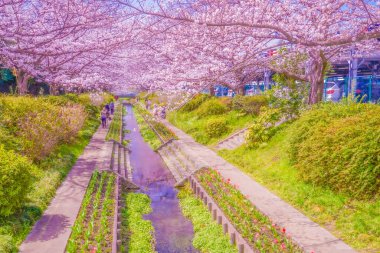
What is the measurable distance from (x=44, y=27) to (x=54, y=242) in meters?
6.18

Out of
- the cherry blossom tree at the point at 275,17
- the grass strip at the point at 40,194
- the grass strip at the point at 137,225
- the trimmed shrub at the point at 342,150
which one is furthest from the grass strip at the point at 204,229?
the cherry blossom tree at the point at 275,17

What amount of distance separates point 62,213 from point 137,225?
208cm

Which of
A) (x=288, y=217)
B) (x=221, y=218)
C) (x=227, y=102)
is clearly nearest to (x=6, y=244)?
(x=221, y=218)

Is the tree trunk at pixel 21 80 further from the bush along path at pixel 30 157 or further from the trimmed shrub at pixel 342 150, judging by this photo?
the trimmed shrub at pixel 342 150

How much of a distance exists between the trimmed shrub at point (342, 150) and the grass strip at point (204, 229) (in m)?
3.18

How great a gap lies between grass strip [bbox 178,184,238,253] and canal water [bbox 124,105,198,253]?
20 centimetres

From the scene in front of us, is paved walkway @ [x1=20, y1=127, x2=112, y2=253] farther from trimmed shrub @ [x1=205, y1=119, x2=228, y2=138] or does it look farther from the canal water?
trimmed shrub @ [x1=205, y1=119, x2=228, y2=138]

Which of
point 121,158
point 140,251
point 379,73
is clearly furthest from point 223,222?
point 379,73

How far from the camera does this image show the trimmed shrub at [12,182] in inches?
325

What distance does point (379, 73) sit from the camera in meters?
31.6

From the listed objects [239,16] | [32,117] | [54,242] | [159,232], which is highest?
[239,16]

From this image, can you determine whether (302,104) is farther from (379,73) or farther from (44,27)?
(379,73)

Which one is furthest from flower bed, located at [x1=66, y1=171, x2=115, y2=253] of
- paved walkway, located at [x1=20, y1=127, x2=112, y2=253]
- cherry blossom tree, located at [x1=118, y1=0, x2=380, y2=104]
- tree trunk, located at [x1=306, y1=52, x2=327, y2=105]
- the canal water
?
tree trunk, located at [x1=306, y1=52, x2=327, y2=105]

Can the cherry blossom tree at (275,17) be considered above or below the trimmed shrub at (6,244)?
above
